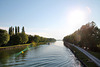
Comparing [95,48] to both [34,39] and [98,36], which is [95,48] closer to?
[98,36]

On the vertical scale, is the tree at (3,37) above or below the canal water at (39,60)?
above

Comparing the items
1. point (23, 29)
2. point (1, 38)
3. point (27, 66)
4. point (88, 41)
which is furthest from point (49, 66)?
point (23, 29)

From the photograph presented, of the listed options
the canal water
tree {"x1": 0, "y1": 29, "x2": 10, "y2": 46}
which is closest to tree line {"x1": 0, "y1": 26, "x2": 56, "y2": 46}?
tree {"x1": 0, "y1": 29, "x2": 10, "y2": 46}

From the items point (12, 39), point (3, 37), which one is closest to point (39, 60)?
point (3, 37)

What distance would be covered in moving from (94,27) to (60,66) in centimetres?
3000

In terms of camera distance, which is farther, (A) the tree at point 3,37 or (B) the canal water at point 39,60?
(A) the tree at point 3,37

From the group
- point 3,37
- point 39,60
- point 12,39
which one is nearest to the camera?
point 39,60

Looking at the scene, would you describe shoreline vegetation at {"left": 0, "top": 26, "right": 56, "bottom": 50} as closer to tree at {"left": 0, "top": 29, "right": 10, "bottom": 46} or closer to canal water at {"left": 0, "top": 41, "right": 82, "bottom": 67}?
tree at {"left": 0, "top": 29, "right": 10, "bottom": 46}

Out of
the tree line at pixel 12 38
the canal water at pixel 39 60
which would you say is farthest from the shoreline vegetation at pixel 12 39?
the canal water at pixel 39 60

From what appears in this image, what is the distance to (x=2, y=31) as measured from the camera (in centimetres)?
6200

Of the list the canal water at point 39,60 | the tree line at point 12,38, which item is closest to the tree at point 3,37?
the tree line at point 12,38

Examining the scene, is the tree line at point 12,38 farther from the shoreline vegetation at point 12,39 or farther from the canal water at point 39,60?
the canal water at point 39,60

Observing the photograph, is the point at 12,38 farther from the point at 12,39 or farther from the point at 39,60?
the point at 39,60

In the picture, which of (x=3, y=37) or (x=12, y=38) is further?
(x=12, y=38)
